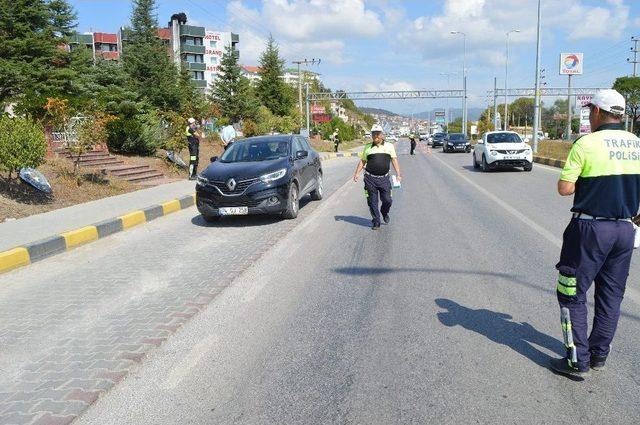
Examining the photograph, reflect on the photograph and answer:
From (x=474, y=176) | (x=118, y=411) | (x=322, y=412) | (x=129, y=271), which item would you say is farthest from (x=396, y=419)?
(x=474, y=176)

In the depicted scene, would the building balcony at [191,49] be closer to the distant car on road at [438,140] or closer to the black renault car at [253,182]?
the distant car on road at [438,140]

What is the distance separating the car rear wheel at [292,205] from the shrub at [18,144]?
513cm

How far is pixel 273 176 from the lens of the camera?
9867mm

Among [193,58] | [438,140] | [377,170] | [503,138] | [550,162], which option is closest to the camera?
[377,170]

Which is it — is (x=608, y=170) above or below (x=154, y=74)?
below

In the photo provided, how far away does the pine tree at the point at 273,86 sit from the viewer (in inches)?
2271

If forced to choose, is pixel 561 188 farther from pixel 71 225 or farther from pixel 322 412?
pixel 71 225

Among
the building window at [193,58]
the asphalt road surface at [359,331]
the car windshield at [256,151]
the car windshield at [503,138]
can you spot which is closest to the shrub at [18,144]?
the asphalt road surface at [359,331]

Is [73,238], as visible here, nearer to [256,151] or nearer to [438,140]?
[256,151]

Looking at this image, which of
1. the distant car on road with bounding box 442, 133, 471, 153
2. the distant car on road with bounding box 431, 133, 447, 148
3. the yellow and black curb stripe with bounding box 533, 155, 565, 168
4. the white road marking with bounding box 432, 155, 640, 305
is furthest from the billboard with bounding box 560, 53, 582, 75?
the white road marking with bounding box 432, 155, 640, 305

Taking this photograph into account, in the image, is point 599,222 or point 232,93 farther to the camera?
point 232,93

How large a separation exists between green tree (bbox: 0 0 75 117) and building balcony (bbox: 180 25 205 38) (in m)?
60.0

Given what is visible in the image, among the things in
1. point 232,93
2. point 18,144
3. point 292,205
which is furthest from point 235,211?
point 232,93

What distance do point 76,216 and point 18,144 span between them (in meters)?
1.80
